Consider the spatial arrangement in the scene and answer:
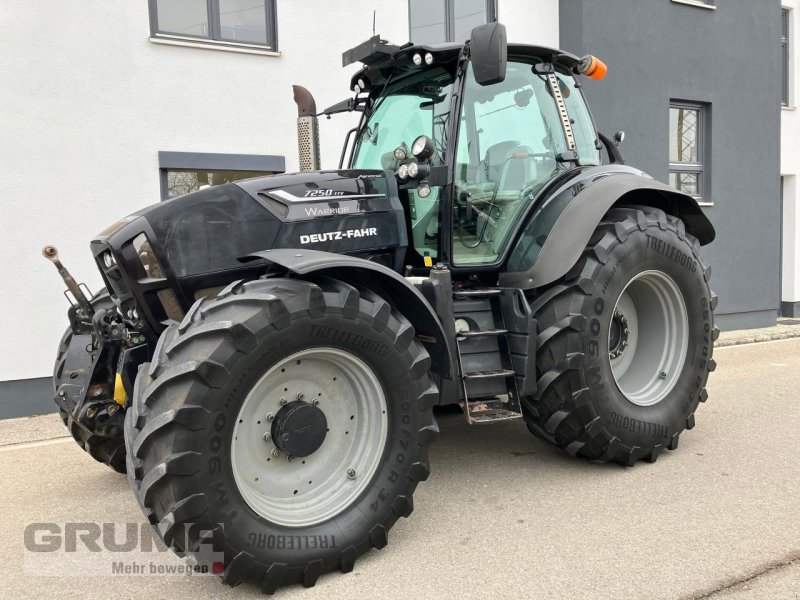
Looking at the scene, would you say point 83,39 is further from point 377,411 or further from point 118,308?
point 377,411

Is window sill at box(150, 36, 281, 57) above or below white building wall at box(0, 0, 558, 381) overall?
above

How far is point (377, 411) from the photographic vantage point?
125 inches

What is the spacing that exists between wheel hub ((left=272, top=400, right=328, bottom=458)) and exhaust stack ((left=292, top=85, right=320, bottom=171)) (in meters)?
1.83

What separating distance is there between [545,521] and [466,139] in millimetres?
2173

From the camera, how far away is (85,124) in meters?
6.41

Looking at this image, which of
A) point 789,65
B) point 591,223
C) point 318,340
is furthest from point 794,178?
point 318,340

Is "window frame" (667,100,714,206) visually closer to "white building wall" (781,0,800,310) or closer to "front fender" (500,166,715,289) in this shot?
"white building wall" (781,0,800,310)

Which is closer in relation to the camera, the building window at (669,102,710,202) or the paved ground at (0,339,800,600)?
the paved ground at (0,339,800,600)

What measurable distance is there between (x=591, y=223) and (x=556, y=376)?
920mm

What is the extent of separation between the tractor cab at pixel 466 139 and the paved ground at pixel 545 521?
133 centimetres

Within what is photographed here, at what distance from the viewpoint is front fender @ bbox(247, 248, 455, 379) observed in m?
2.98

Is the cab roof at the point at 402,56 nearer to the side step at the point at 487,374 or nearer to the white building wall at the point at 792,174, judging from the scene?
the side step at the point at 487,374

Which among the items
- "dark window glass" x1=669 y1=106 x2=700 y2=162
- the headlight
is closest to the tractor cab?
the headlight

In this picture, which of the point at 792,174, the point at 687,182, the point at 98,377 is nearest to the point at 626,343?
the point at 98,377
